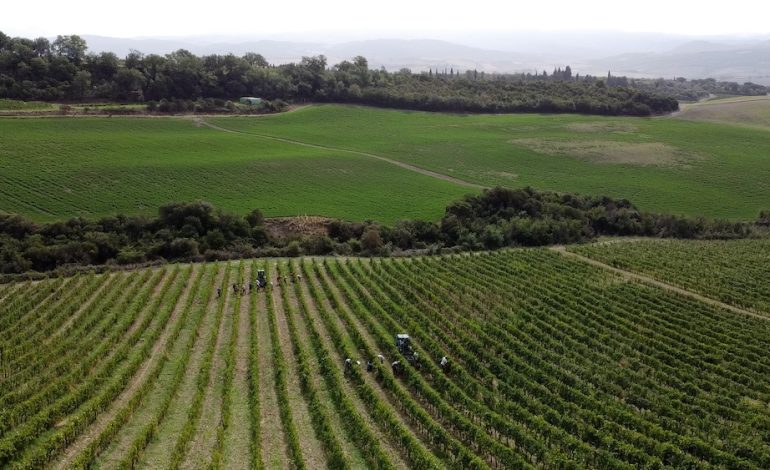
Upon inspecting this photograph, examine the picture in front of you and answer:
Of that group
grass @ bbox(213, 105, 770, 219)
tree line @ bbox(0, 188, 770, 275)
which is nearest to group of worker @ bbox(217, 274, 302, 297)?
tree line @ bbox(0, 188, 770, 275)

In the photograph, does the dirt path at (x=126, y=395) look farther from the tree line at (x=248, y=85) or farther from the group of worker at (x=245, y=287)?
the tree line at (x=248, y=85)

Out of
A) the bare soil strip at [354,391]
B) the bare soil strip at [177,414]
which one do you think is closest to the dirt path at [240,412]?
the bare soil strip at [177,414]

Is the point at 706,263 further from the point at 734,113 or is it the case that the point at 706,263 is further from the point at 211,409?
the point at 734,113

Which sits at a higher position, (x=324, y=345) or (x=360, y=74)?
(x=360, y=74)

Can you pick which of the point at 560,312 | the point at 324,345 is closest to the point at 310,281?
the point at 324,345

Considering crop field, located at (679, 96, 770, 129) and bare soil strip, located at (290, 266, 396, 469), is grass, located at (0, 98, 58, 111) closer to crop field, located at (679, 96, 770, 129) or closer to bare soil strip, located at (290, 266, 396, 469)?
bare soil strip, located at (290, 266, 396, 469)

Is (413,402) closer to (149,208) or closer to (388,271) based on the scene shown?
(388,271)
